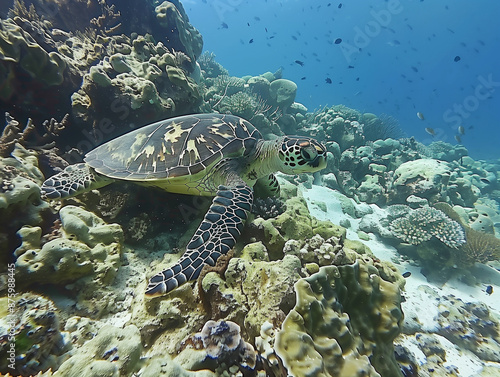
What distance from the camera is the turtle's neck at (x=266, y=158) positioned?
10.2ft

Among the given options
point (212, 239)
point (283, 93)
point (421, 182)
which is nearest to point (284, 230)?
point (212, 239)

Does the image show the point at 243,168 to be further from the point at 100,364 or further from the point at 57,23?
the point at 57,23

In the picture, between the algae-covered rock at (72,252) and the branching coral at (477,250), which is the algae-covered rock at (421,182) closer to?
the branching coral at (477,250)

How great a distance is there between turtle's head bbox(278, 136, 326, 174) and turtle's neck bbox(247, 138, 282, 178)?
4.4 inches

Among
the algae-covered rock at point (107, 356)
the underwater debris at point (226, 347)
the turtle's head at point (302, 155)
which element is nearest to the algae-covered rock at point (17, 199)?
the algae-covered rock at point (107, 356)

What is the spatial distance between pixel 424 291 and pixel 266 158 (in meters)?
3.58

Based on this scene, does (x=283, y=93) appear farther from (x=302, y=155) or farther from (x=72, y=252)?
(x=72, y=252)

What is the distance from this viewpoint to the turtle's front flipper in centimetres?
182

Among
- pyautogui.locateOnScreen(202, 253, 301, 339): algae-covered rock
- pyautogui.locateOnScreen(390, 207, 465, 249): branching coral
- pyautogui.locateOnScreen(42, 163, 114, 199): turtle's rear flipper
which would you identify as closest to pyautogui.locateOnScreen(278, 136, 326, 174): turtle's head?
pyautogui.locateOnScreen(202, 253, 301, 339): algae-covered rock

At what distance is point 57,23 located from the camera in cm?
697

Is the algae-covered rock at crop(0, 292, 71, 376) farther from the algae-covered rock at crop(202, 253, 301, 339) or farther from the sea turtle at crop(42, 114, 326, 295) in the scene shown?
the sea turtle at crop(42, 114, 326, 295)

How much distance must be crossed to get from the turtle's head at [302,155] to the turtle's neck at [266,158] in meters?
0.11

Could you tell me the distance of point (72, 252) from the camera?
69.3 inches

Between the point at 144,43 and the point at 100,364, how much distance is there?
663 cm
